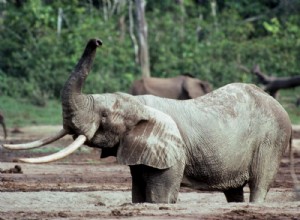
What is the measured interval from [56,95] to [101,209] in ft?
74.6

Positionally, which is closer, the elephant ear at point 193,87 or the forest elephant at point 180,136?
the forest elephant at point 180,136

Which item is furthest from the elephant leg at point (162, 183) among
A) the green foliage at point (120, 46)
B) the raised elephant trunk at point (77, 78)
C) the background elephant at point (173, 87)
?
the green foliage at point (120, 46)

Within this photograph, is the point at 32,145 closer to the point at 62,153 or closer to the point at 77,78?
the point at 62,153

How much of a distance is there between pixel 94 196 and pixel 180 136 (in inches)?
80.1

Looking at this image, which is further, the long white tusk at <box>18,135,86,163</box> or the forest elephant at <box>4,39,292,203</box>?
the forest elephant at <box>4,39,292,203</box>

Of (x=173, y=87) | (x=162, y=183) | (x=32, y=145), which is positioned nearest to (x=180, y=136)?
(x=162, y=183)

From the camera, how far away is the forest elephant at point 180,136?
37.4ft

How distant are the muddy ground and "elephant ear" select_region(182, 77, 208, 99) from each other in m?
7.78

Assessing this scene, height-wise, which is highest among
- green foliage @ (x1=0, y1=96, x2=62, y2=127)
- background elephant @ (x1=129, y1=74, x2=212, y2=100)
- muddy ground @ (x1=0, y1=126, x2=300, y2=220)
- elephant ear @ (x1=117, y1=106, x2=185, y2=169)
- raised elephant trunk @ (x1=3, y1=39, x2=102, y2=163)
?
raised elephant trunk @ (x1=3, y1=39, x2=102, y2=163)

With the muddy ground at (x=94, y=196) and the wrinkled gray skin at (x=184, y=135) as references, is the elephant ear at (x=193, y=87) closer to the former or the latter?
the muddy ground at (x=94, y=196)

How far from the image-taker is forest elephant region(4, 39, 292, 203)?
11.4 meters

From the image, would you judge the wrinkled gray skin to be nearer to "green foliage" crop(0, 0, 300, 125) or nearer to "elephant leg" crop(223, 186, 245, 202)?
"elephant leg" crop(223, 186, 245, 202)

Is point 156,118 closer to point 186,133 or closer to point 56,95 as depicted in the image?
point 186,133

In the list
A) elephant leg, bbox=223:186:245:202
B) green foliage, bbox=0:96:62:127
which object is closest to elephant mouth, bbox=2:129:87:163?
elephant leg, bbox=223:186:245:202
